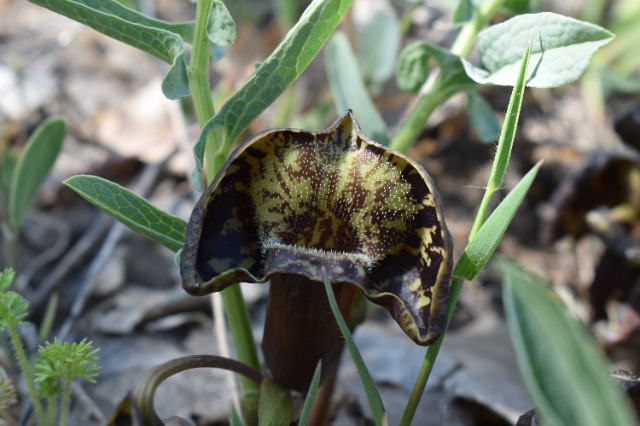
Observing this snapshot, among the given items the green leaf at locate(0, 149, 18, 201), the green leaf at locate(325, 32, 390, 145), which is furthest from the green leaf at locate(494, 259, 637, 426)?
the green leaf at locate(0, 149, 18, 201)

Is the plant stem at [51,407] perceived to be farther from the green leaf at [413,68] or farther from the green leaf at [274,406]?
the green leaf at [413,68]

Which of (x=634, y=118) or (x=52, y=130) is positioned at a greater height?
(x=52, y=130)

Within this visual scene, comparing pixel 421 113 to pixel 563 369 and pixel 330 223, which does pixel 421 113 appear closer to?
pixel 330 223

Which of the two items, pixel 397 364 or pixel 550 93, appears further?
pixel 550 93

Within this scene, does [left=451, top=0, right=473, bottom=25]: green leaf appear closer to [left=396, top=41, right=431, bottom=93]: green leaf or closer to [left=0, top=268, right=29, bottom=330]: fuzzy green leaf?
[left=396, top=41, right=431, bottom=93]: green leaf

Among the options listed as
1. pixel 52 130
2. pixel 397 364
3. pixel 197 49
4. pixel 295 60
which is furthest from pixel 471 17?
pixel 52 130

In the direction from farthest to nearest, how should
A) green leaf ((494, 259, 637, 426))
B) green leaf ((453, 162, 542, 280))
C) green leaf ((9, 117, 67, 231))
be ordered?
1. green leaf ((9, 117, 67, 231))
2. green leaf ((453, 162, 542, 280))
3. green leaf ((494, 259, 637, 426))

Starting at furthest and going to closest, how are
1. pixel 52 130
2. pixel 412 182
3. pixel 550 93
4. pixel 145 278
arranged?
1. pixel 550 93
2. pixel 145 278
3. pixel 52 130
4. pixel 412 182

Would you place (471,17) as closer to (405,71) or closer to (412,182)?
(405,71)
